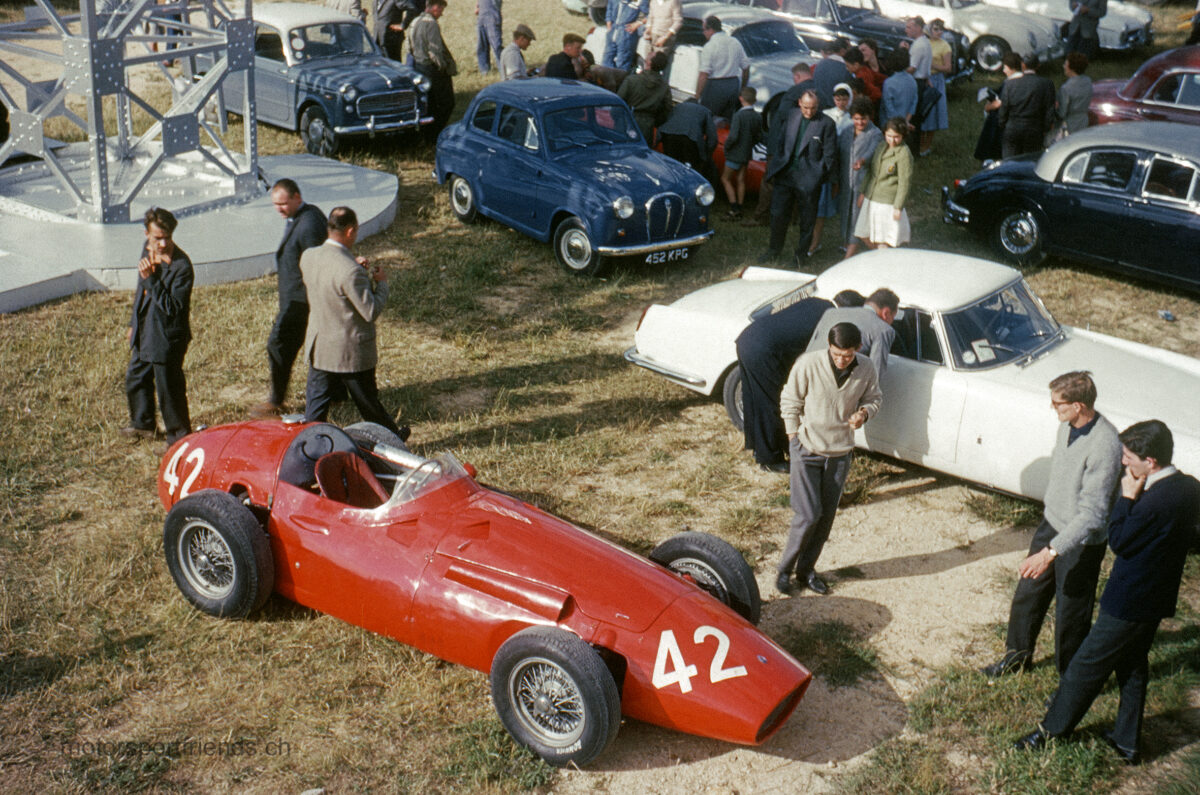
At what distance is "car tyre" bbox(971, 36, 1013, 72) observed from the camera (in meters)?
21.1

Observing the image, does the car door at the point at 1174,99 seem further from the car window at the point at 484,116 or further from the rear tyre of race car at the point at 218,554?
the rear tyre of race car at the point at 218,554

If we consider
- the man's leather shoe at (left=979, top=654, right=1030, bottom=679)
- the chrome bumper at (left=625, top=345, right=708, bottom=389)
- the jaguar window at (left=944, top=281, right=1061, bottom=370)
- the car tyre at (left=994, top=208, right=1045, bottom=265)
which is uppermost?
the jaguar window at (left=944, top=281, right=1061, bottom=370)

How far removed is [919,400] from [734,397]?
58.4 inches

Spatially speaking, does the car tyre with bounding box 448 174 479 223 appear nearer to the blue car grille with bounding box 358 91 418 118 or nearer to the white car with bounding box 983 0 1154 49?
the blue car grille with bounding box 358 91 418 118

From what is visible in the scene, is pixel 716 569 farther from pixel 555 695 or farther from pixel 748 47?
pixel 748 47

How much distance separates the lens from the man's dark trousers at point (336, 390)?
7738 millimetres

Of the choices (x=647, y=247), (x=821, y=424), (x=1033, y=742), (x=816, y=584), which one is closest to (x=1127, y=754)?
(x=1033, y=742)

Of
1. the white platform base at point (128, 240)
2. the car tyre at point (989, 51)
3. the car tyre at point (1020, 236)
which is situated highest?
the car tyre at point (989, 51)

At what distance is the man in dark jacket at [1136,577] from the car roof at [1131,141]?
7.71 metres

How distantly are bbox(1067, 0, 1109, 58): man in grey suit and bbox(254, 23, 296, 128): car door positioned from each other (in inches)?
546

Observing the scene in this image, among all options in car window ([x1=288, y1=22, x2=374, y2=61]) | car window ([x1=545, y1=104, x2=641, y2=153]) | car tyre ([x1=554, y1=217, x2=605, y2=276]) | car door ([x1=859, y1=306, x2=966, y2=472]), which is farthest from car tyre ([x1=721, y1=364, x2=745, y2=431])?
car window ([x1=288, y1=22, x2=374, y2=61])

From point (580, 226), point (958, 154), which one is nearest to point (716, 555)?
point (580, 226)

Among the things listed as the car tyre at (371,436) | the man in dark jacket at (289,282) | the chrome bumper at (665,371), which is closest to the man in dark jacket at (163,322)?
the man in dark jacket at (289,282)

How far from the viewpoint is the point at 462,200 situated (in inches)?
519
